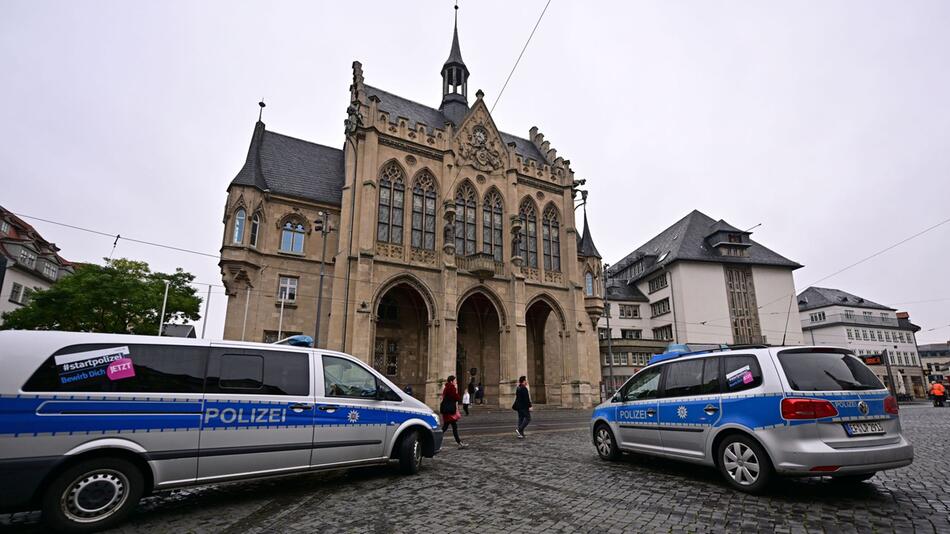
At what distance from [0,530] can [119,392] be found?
153 cm

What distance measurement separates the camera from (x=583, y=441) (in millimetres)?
10523

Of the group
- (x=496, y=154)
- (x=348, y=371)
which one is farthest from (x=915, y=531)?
(x=496, y=154)

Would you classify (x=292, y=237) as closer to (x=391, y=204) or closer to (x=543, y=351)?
(x=391, y=204)

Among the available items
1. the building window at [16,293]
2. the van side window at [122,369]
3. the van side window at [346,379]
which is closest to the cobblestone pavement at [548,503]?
the van side window at [346,379]

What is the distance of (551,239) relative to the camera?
101 ft

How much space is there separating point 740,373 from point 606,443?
2.94m

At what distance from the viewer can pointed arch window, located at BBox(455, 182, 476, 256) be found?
26766mm

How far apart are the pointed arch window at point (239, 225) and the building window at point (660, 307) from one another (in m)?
37.8

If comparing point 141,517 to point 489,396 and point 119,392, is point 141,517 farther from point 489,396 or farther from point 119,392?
point 489,396

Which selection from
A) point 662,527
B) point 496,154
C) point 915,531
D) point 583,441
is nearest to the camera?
point 915,531

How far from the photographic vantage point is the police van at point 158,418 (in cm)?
412

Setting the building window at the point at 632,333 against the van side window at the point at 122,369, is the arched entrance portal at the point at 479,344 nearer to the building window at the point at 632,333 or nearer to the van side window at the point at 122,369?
the building window at the point at 632,333

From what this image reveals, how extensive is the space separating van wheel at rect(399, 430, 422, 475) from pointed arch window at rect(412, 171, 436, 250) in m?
18.8

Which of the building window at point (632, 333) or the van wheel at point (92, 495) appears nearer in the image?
the van wheel at point (92, 495)
